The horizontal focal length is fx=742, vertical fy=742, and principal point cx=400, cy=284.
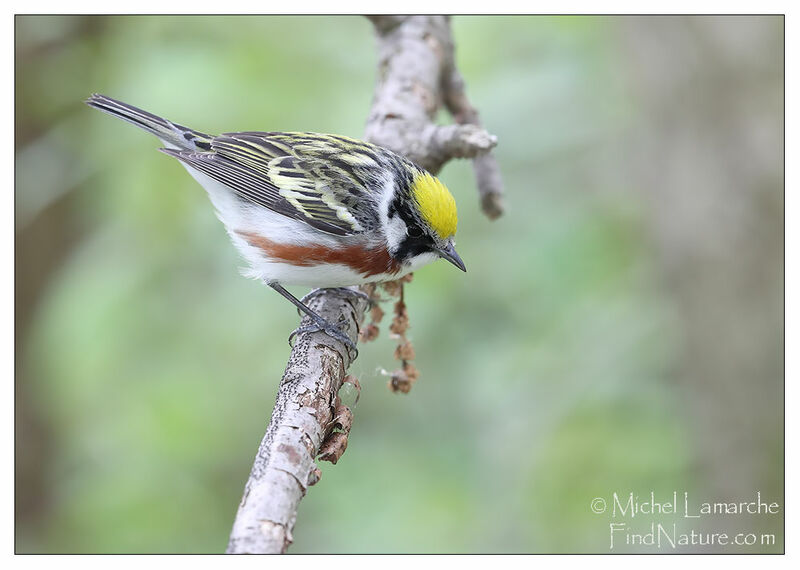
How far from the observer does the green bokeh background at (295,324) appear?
182 inches

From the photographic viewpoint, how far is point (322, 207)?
10.8ft

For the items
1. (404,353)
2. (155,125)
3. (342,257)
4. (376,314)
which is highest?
(155,125)

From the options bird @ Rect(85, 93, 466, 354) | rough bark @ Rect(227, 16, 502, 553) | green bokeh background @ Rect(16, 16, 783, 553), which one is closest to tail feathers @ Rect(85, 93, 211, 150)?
bird @ Rect(85, 93, 466, 354)

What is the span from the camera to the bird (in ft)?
10.5

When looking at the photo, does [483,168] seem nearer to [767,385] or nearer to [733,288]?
[733,288]

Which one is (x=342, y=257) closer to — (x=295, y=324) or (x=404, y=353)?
(x=404, y=353)

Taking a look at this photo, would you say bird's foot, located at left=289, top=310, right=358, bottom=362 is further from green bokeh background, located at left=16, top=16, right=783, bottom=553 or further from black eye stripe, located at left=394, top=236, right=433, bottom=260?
green bokeh background, located at left=16, top=16, right=783, bottom=553

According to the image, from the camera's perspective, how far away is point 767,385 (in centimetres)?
498

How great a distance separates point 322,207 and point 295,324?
1524 millimetres

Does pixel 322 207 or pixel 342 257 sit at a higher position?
pixel 322 207

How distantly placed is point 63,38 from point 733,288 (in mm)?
4760

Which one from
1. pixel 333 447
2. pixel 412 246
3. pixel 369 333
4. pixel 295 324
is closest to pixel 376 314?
pixel 369 333

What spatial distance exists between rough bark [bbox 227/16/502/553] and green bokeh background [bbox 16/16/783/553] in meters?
0.92

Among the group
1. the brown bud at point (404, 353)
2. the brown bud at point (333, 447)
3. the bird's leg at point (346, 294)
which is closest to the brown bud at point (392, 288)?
the bird's leg at point (346, 294)
